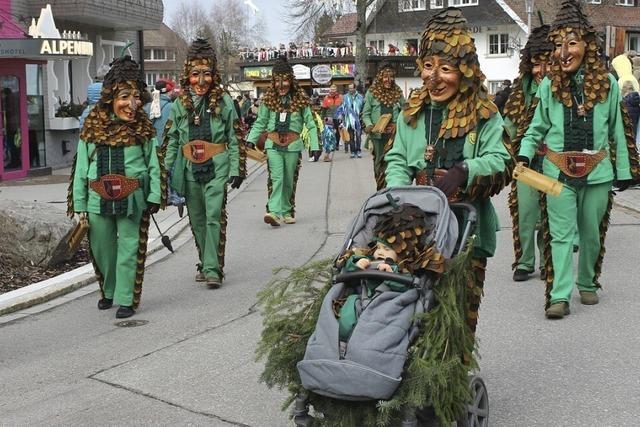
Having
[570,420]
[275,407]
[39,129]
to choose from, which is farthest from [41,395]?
[39,129]

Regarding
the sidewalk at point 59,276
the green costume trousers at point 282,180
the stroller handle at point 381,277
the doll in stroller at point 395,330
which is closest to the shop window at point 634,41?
the sidewalk at point 59,276

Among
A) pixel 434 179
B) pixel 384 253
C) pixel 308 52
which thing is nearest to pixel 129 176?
pixel 434 179

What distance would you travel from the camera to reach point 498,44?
6088cm

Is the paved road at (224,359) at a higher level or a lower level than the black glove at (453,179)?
lower

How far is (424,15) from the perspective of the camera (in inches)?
2564

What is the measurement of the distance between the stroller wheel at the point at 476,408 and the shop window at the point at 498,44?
57.6 metres

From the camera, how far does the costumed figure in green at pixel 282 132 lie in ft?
42.6

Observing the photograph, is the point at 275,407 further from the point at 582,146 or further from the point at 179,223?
the point at 179,223

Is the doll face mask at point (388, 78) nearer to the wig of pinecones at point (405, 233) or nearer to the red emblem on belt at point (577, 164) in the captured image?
the red emblem on belt at point (577, 164)

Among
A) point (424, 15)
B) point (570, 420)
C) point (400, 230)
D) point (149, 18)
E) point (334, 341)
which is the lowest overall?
point (570, 420)

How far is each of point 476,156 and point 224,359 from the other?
2.35 m

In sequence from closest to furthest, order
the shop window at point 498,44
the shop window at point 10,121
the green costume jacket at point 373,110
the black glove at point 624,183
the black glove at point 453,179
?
the black glove at point 453,179 < the black glove at point 624,183 < the green costume jacket at point 373,110 < the shop window at point 10,121 < the shop window at point 498,44

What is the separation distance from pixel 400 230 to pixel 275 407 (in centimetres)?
165

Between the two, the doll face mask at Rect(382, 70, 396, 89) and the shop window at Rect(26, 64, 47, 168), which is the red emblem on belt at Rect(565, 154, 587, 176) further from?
the shop window at Rect(26, 64, 47, 168)
